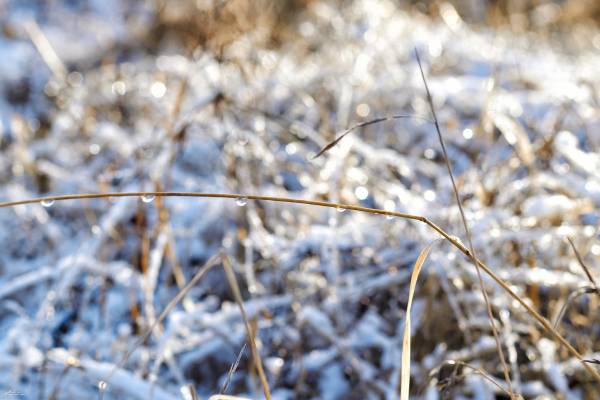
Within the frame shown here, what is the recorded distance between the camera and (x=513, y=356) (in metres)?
1.11

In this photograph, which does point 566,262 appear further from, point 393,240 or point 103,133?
point 103,133

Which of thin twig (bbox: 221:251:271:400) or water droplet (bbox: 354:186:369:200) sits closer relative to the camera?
thin twig (bbox: 221:251:271:400)

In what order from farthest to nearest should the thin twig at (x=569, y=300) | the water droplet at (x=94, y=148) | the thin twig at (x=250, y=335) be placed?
the water droplet at (x=94, y=148)
the thin twig at (x=569, y=300)
the thin twig at (x=250, y=335)

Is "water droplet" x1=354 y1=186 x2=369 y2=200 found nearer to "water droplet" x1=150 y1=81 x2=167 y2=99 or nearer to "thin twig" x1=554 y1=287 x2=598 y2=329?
"thin twig" x1=554 y1=287 x2=598 y2=329

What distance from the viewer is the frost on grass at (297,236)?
1238 millimetres

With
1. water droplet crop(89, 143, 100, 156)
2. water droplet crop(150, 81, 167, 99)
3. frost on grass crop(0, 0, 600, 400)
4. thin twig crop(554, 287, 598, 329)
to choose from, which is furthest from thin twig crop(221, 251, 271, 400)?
water droplet crop(150, 81, 167, 99)

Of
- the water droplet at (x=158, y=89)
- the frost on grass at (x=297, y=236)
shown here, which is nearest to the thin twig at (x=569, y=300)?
the frost on grass at (x=297, y=236)

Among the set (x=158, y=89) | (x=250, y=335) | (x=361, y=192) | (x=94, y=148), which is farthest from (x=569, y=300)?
(x=158, y=89)

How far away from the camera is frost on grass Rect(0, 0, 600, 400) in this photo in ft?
4.06

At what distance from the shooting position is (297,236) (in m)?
1.40

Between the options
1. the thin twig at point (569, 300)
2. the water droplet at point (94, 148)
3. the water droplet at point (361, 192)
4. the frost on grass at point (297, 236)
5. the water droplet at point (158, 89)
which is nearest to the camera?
the thin twig at point (569, 300)

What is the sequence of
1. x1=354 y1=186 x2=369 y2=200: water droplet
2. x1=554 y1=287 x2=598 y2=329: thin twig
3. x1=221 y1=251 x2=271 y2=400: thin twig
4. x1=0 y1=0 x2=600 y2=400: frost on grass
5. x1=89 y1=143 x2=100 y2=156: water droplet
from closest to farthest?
1. x1=221 y1=251 x2=271 y2=400: thin twig
2. x1=554 y1=287 x2=598 y2=329: thin twig
3. x1=0 y1=0 x2=600 y2=400: frost on grass
4. x1=354 y1=186 x2=369 y2=200: water droplet
5. x1=89 y1=143 x2=100 y2=156: water droplet

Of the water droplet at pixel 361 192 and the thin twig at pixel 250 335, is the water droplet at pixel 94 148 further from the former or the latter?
the thin twig at pixel 250 335

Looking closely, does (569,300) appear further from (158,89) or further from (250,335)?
(158,89)
